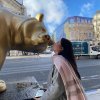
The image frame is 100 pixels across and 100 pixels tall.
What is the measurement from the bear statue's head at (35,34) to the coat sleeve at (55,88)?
1.68ft

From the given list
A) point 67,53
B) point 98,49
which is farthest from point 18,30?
point 98,49

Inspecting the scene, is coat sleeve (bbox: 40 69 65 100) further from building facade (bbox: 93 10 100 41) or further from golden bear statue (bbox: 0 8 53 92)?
building facade (bbox: 93 10 100 41)

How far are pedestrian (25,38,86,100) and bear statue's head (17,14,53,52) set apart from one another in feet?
0.99

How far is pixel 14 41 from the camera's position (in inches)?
152

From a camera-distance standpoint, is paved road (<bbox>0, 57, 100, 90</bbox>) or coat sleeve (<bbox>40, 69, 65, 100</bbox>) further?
paved road (<bbox>0, 57, 100, 90</bbox>)

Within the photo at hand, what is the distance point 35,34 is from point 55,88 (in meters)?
0.80

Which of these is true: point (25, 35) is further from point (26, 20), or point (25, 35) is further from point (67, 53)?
point (67, 53)

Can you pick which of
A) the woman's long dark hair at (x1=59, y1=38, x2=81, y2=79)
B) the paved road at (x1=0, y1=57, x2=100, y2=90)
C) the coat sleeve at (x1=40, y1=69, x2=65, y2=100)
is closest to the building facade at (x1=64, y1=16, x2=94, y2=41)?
the paved road at (x1=0, y1=57, x2=100, y2=90)

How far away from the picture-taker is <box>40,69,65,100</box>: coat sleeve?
302cm

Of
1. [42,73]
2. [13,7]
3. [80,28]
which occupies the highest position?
[80,28]

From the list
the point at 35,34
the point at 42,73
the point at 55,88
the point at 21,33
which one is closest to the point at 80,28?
the point at 42,73

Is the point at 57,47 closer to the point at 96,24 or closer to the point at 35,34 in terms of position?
the point at 35,34

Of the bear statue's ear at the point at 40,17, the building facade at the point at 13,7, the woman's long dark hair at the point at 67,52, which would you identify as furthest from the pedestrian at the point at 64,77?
the building facade at the point at 13,7

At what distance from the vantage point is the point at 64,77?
299 cm
